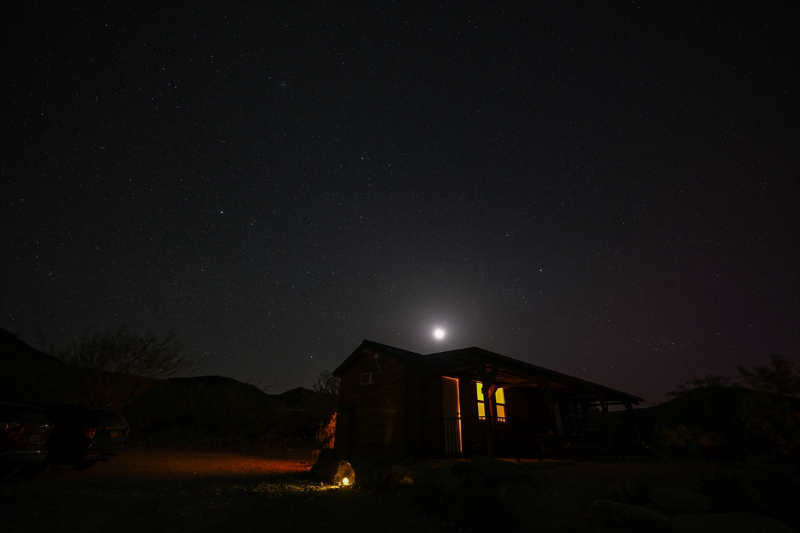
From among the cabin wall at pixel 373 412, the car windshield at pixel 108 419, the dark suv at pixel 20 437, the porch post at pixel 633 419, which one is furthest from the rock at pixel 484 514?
Result: the porch post at pixel 633 419

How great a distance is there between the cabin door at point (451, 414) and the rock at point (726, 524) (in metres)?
8.63

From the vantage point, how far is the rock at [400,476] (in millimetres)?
10342

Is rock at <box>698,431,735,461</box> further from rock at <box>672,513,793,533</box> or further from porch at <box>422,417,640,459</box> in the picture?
rock at <box>672,513,793,533</box>

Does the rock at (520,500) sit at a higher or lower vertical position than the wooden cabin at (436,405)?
lower

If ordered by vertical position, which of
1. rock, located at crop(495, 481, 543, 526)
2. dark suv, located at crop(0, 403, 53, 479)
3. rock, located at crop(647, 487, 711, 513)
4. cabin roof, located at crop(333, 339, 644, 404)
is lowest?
rock, located at crop(495, 481, 543, 526)

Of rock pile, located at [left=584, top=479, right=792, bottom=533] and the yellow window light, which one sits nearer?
rock pile, located at [left=584, top=479, right=792, bottom=533]

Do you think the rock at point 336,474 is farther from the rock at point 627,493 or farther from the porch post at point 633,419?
the porch post at point 633,419

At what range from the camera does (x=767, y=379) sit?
444 inches

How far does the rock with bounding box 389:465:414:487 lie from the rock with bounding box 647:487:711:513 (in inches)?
226

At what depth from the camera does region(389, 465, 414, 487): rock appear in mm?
10342

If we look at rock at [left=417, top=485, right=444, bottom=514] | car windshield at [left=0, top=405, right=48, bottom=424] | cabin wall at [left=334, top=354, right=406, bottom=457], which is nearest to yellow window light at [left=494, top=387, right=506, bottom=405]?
cabin wall at [left=334, top=354, right=406, bottom=457]

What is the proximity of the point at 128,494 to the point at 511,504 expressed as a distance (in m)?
8.63

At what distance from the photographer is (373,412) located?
1534cm

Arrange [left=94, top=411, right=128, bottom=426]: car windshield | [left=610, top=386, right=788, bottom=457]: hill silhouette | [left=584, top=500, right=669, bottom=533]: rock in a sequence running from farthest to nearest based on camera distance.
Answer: [left=610, top=386, right=788, bottom=457]: hill silhouette → [left=94, top=411, right=128, bottom=426]: car windshield → [left=584, top=500, right=669, bottom=533]: rock
